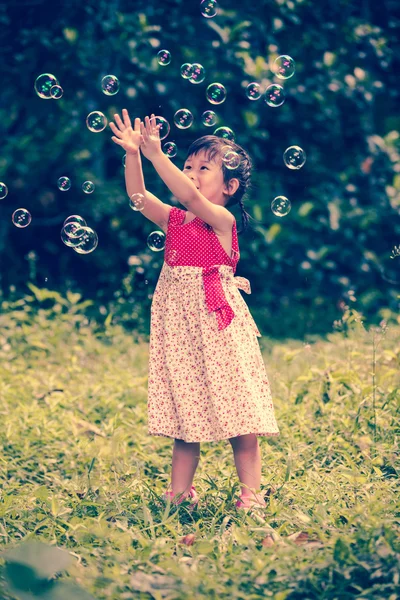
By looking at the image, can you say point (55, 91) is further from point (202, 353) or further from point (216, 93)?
point (202, 353)

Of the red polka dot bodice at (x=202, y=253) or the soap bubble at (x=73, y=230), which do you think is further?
the soap bubble at (x=73, y=230)

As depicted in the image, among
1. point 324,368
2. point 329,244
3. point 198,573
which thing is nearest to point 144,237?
point 329,244

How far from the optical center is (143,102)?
18.4 feet

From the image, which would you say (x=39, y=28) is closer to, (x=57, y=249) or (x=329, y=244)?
(x=57, y=249)

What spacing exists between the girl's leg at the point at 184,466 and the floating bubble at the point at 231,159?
99cm

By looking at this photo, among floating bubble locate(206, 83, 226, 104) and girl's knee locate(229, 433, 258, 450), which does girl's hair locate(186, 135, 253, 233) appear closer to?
floating bubble locate(206, 83, 226, 104)

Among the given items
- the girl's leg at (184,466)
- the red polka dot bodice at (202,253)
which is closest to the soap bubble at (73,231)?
the red polka dot bodice at (202,253)

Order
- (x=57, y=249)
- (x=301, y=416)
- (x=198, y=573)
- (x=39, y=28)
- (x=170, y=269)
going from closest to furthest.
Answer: (x=198, y=573)
(x=170, y=269)
(x=301, y=416)
(x=39, y=28)
(x=57, y=249)

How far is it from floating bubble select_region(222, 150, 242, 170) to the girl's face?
0.02m

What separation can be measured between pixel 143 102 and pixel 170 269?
2.91 metres

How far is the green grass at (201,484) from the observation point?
2197 millimetres

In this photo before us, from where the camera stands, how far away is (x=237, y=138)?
5660 millimetres

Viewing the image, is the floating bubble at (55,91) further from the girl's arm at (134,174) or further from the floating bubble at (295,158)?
the floating bubble at (295,158)

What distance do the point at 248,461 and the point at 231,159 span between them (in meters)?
1.06
